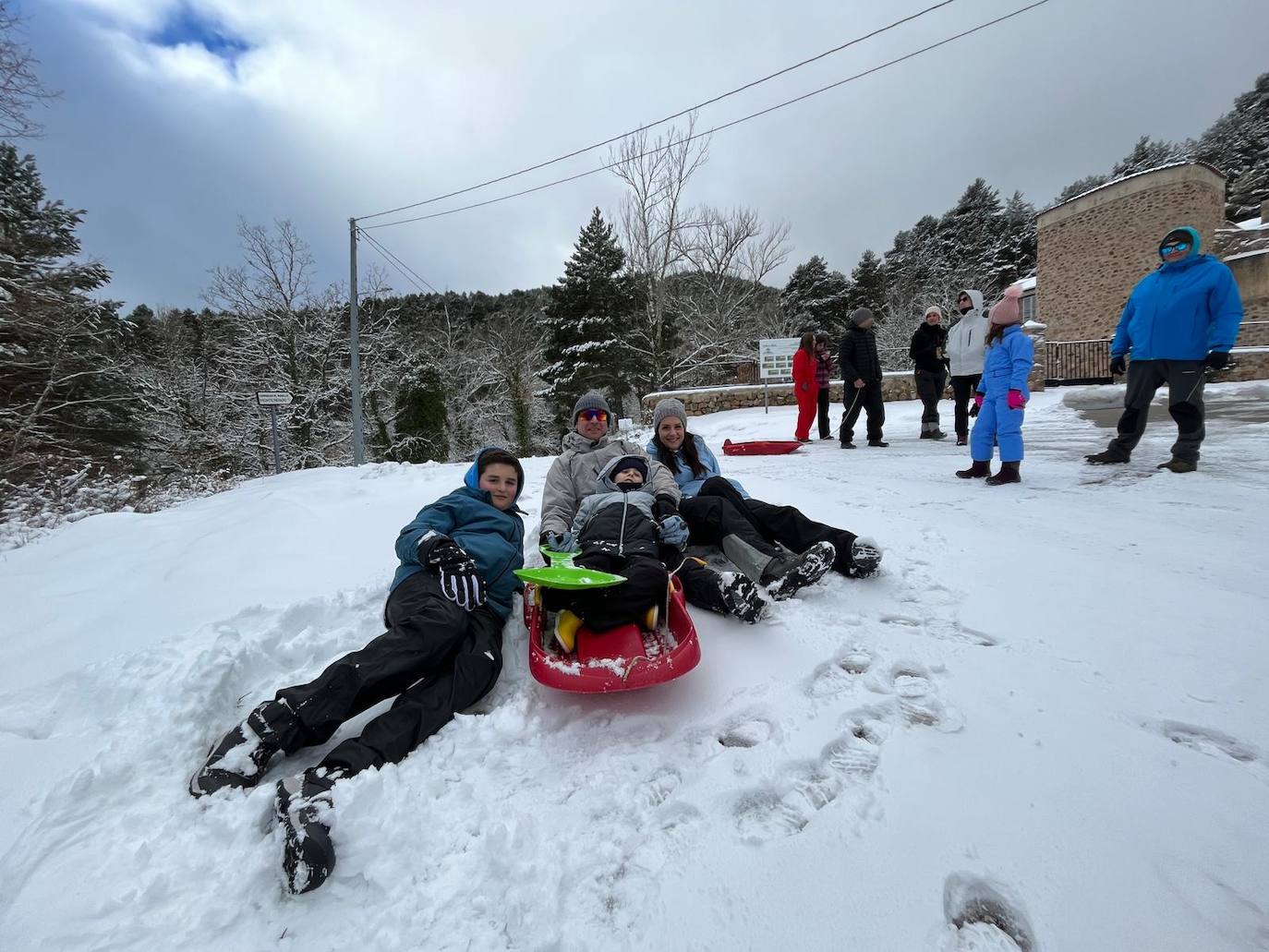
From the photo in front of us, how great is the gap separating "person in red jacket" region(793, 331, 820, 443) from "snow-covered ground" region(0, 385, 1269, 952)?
16.7ft

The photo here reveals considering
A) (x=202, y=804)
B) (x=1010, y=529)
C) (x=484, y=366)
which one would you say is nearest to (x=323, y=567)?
(x=202, y=804)

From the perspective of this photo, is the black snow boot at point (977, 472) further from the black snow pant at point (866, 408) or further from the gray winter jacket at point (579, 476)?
the gray winter jacket at point (579, 476)

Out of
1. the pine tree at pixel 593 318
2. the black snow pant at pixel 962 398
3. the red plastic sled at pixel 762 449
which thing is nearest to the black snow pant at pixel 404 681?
the red plastic sled at pixel 762 449

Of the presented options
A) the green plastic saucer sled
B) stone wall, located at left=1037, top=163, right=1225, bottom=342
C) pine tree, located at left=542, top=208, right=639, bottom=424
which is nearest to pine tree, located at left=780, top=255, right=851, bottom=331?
stone wall, located at left=1037, top=163, right=1225, bottom=342

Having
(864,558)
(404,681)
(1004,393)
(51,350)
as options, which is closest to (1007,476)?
(1004,393)

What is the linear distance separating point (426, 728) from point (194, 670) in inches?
38.2

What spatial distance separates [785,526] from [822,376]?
5349 millimetres

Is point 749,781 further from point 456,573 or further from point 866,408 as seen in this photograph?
point 866,408

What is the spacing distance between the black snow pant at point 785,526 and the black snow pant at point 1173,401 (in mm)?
3093

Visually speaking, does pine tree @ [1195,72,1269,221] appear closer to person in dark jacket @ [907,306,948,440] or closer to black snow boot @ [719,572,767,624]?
person in dark jacket @ [907,306,948,440]

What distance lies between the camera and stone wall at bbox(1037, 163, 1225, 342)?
1723 cm

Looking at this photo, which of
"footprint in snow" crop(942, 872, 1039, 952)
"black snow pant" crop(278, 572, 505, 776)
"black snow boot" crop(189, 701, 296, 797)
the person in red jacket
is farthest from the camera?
the person in red jacket

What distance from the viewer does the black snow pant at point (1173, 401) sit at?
148 inches

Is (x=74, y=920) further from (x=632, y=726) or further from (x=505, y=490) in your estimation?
(x=505, y=490)
